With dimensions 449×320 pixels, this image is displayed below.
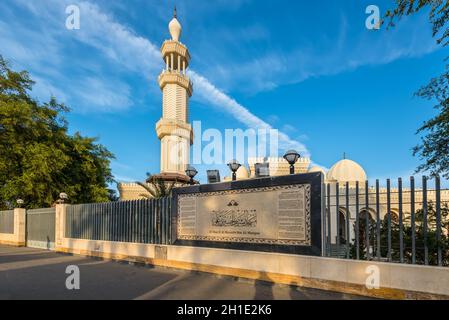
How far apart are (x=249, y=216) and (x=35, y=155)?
20.7m

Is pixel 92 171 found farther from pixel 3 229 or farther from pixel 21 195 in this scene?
pixel 3 229

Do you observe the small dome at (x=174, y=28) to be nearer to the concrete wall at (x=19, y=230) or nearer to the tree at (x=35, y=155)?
the tree at (x=35, y=155)

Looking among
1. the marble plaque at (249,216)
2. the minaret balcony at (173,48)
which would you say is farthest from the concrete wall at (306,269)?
the minaret balcony at (173,48)

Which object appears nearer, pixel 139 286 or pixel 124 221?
pixel 139 286

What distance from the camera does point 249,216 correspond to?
8.21 m

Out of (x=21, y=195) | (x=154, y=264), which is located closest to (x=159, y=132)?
(x=21, y=195)

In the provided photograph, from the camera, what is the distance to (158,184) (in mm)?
18547

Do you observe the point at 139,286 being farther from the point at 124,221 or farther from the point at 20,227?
the point at 20,227

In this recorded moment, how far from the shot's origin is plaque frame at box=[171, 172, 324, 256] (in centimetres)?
687

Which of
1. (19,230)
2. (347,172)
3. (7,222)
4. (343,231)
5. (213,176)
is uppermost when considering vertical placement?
(347,172)

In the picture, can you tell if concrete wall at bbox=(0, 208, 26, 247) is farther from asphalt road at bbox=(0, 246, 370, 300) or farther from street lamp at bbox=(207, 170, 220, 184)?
street lamp at bbox=(207, 170, 220, 184)

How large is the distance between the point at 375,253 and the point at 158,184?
46.1ft

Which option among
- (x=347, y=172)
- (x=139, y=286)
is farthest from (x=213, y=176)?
(x=347, y=172)
